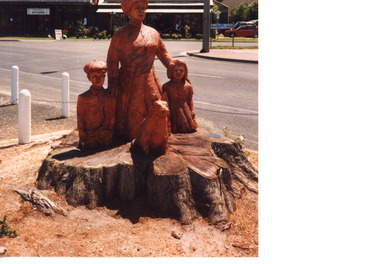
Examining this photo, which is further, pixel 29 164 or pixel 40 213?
pixel 29 164

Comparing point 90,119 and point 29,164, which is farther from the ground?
point 90,119

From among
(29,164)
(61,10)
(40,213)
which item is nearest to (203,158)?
(40,213)

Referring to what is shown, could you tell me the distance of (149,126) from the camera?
3.47 m

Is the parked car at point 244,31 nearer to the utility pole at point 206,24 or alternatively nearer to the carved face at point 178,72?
the utility pole at point 206,24

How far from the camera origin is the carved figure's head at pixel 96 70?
348 cm

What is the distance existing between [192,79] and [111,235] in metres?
7.22

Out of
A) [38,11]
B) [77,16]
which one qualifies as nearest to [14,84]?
[77,16]

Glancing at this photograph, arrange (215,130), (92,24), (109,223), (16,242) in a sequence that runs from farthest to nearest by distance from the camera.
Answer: (92,24) < (215,130) < (109,223) < (16,242)

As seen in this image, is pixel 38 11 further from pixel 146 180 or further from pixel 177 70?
pixel 146 180

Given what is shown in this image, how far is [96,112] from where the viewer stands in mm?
3621

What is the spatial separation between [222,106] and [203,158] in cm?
396

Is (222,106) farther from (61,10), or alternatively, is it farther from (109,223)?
(61,10)

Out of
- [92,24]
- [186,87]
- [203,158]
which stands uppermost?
[92,24]

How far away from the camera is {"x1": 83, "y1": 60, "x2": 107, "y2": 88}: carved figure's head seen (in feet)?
11.4
